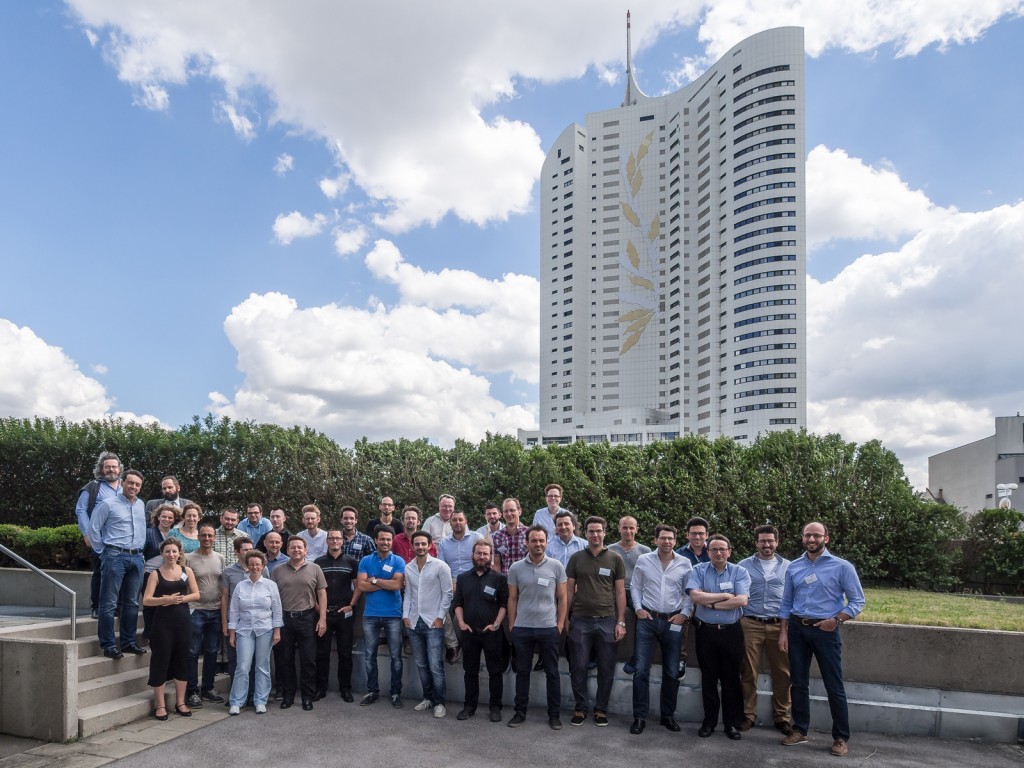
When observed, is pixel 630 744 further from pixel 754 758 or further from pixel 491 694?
pixel 491 694

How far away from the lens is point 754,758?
241 inches

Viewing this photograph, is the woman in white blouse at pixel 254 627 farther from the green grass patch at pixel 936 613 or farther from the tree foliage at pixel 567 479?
the tree foliage at pixel 567 479

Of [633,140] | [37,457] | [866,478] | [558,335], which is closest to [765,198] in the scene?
[633,140]

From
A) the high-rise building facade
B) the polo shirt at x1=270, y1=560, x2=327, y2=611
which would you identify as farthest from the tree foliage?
the high-rise building facade

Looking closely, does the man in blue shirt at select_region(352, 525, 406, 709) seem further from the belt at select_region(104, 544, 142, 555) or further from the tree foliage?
the tree foliage

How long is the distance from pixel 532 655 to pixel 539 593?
68 cm

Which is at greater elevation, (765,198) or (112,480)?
(765,198)

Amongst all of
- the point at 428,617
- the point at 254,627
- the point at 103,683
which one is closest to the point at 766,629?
the point at 428,617

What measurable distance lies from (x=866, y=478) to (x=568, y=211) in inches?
4689

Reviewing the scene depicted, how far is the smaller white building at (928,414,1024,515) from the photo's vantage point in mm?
59375

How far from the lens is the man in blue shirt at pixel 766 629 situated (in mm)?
6727

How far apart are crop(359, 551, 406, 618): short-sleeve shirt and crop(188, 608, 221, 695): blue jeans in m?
1.59

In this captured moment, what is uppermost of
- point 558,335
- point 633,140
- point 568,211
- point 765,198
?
point 633,140

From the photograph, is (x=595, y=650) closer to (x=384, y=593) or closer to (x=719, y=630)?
(x=719, y=630)
